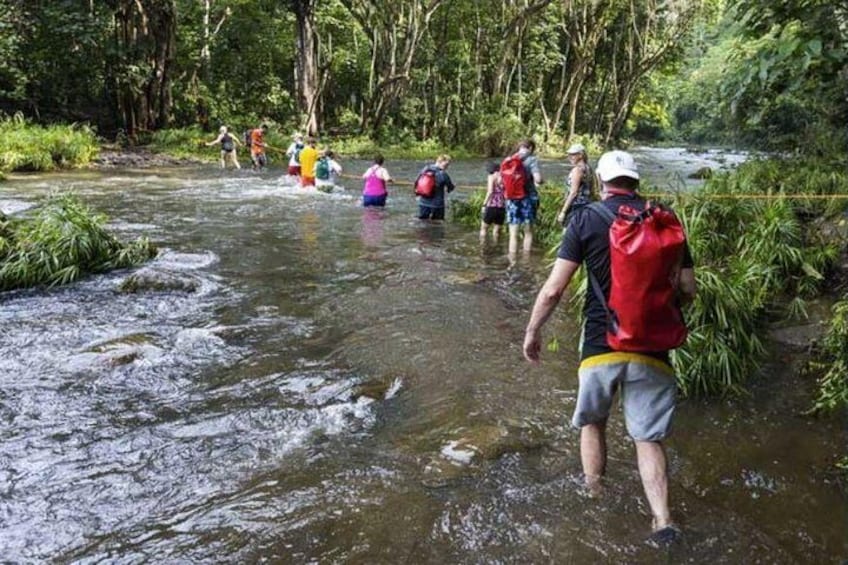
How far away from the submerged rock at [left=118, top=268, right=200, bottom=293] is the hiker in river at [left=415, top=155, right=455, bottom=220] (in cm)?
633

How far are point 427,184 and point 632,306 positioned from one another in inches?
437

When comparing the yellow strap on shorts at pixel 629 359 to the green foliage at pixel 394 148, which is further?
the green foliage at pixel 394 148

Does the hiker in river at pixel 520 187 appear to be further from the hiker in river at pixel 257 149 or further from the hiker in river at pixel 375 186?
the hiker in river at pixel 257 149

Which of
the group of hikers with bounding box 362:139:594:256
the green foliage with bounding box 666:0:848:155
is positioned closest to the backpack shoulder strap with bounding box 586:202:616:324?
the green foliage with bounding box 666:0:848:155

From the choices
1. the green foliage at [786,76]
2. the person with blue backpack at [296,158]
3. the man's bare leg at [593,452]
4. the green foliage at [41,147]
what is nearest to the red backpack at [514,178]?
the green foliage at [786,76]

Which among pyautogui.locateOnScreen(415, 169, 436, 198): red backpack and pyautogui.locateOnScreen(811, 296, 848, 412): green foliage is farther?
pyautogui.locateOnScreen(415, 169, 436, 198): red backpack

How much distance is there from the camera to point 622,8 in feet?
131

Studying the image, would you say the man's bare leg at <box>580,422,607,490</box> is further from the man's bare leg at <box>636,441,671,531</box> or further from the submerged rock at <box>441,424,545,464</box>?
the submerged rock at <box>441,424,545,464</box>

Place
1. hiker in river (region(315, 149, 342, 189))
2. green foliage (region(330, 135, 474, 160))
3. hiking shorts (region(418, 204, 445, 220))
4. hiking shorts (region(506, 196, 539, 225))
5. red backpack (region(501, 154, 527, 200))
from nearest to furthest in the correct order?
1. red backpack (region(501, 154, 527, 200))
2. hiking shorts (region(506, 196, 539, 225))
3. hiking shorts (region(418, 204, 445, 220))
4. hiker in river (region(315, 149, 342, 189))
5. green foliage (region(330, 135, 474, 160))

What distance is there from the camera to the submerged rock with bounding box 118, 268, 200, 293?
8.70 meters

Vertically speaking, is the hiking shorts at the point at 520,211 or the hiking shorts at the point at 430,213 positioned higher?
the hiking shorts at the point at 520,211

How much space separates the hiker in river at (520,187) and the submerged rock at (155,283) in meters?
4.79

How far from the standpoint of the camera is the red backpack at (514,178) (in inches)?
424

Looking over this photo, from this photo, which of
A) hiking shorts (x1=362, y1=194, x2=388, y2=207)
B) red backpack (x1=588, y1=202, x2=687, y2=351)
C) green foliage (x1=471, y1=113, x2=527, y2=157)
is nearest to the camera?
red backpack (x1=588, y1=202, x2=687, y2=351)
